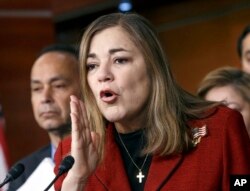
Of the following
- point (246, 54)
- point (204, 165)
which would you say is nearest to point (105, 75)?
point (204, 165)

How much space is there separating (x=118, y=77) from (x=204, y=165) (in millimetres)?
447

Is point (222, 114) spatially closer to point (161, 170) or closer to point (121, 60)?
point (161, 170)

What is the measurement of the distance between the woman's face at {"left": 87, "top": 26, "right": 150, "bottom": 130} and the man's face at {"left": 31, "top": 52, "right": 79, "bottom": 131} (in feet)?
4.52

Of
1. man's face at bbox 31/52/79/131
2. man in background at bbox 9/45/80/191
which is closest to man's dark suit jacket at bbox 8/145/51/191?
man in background at bbox 9/45/80/191

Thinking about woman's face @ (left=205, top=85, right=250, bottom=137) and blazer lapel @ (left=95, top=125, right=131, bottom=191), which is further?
woman's face @ (left=205, top=85, right=250, bottom=137)

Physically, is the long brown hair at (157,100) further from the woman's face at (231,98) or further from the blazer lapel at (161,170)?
the woman's face at (231,98)

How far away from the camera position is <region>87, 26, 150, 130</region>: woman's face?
279 cm

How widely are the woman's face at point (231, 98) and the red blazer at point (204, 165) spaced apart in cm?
75

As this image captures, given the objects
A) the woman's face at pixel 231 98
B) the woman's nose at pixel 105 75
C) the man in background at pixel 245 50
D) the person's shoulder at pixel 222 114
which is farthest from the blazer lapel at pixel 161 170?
the man in background at pixel 245 50

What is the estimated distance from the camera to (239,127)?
281 cm

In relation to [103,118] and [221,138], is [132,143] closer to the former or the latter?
[103,118]

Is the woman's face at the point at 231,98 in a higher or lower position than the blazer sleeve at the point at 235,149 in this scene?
higher

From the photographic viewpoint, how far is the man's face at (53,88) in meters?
4.26

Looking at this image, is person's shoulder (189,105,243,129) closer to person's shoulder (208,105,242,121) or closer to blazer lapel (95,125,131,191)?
person's shoulder (208,105,242,121)
